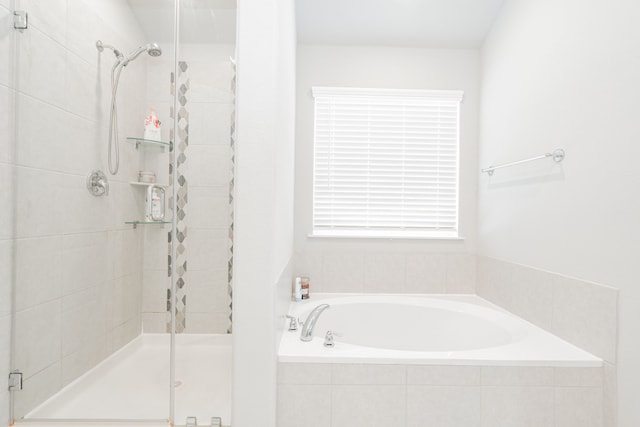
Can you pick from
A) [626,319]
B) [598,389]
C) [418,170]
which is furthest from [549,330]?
[418,170]

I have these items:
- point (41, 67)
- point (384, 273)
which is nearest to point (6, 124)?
point (41, 67)

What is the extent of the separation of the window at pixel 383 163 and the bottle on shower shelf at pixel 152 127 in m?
1.28

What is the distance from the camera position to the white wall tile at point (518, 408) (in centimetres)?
141

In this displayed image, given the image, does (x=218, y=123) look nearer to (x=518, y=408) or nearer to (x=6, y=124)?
(x=6, y=124)

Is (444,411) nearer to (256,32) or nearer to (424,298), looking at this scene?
(424,298)

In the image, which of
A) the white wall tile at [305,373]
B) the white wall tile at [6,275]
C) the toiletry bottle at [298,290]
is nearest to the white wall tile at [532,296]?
the white wall tile at [305,373]

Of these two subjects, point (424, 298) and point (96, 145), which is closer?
point (96, 145)

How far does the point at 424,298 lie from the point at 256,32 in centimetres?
201

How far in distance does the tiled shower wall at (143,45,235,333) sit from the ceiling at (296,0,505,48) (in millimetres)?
1205

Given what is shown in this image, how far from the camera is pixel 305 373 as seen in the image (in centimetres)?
143

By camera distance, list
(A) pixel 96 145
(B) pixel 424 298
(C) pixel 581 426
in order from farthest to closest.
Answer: (B) pixel 424 298 < (A) pixel 96 145 < (C) pixel 581 426

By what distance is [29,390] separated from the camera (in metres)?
1.46

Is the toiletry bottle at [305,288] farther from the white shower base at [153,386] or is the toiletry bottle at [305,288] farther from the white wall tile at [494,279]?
the white wall tile at [494,279]

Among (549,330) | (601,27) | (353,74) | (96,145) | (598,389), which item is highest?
(353,74)
